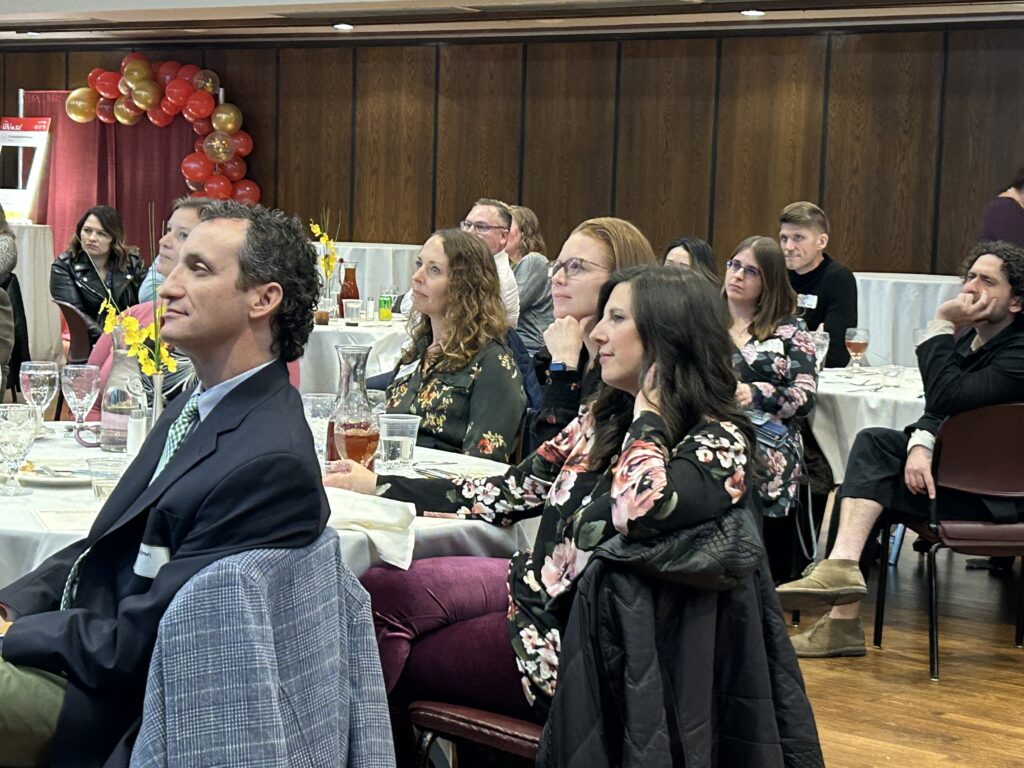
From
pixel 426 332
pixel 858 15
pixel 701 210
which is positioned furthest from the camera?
pixel 701 210

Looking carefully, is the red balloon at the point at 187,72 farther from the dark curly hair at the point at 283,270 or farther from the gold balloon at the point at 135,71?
the dark curly hair at the point at 283,270

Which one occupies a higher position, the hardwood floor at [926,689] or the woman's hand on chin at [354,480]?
the woman's hand on chin at [354,480]

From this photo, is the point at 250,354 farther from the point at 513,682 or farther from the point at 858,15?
the point at 858,15

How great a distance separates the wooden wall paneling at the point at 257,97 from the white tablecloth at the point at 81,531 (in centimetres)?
952

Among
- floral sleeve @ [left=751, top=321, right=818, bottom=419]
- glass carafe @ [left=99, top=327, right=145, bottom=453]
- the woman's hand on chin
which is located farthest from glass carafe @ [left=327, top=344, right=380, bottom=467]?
floral sleeve @ [left=751, top=321, right=818, bottom=419]

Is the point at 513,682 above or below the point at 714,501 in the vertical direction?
below

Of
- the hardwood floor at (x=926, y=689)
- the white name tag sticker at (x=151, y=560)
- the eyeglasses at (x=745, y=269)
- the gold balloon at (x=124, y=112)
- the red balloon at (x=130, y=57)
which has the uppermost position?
the red balloon at (x=130, y=57)

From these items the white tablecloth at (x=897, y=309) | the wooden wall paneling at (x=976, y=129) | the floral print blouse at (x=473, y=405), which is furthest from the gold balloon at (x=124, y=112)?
the floral print blouse at (x=473, y=405)

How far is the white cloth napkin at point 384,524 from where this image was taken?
2.51 meters

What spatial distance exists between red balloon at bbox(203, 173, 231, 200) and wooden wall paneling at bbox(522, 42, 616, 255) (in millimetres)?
2788

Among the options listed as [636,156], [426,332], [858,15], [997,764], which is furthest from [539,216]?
[997,764]

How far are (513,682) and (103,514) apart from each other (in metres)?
0.81

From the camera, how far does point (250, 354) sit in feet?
6.73

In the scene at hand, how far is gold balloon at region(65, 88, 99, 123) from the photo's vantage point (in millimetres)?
12516
